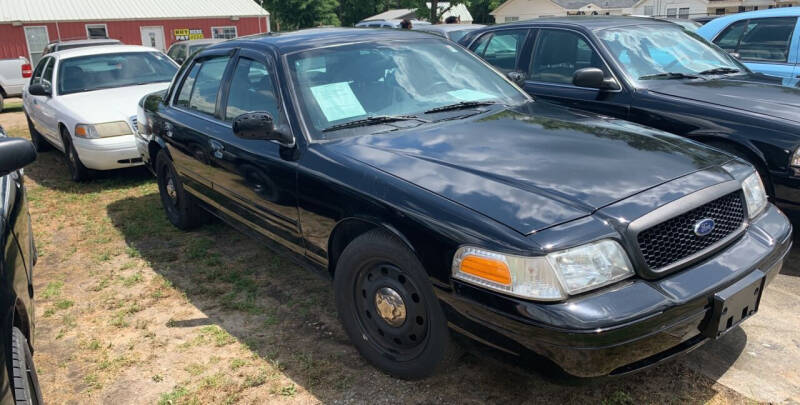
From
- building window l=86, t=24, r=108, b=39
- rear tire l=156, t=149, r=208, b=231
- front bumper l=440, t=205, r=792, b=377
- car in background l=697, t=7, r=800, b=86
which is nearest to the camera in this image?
front bumper l=440, t=205, r=792, b=377

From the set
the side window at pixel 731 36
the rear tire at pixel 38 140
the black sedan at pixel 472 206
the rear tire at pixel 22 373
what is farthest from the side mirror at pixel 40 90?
the side window at pixel 731 36

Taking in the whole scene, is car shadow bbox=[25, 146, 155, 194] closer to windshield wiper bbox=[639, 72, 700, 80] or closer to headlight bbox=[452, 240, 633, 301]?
windshield wiper bbox=[639, 72, 700, 80]

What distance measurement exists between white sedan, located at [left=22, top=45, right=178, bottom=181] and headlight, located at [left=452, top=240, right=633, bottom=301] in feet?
18.3

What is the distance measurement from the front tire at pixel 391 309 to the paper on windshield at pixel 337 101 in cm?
84

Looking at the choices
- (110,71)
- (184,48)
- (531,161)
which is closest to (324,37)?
(531,161)

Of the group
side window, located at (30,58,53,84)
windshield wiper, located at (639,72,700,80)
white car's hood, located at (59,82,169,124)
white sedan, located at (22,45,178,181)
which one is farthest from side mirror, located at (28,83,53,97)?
windshield wiper, located at (639,72,700,80)

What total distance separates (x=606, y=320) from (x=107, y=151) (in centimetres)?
598

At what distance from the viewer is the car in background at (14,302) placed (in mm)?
2033

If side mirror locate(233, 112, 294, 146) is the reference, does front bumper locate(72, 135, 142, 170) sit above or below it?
below

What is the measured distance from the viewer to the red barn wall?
26938 mm

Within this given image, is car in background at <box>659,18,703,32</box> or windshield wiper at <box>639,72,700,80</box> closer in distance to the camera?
windshield wiper at <box>639,72,700,80</box>

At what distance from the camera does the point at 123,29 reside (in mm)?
29312

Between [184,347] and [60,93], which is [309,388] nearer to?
[184,347]

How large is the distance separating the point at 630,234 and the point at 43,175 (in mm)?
7722
